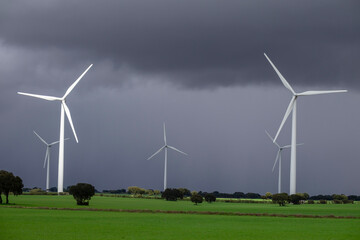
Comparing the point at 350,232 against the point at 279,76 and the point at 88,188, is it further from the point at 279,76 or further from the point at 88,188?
the point at 279,76

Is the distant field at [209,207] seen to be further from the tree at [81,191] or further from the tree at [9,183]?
the tree at [9,183]

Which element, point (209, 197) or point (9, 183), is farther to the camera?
point (209, 197)

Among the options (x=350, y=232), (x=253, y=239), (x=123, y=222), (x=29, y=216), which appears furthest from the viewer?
(x=29, y=216)

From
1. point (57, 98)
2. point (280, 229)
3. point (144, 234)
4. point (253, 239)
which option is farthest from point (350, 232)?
point (57, 98)

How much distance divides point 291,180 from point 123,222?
92068 millimetres

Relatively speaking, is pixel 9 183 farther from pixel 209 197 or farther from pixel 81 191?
pixel 209 197

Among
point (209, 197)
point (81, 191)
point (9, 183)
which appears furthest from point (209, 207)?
point (9, 183)

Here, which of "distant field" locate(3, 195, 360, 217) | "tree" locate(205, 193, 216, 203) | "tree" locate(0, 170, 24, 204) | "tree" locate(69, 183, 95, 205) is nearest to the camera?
"distant field" locate(3, 195, 360, 217)

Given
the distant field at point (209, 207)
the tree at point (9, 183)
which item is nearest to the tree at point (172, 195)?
the distant field at point (209, 207)

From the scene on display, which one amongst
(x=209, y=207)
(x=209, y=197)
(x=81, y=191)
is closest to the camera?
(x=81, y=191)

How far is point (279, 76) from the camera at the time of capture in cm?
15025

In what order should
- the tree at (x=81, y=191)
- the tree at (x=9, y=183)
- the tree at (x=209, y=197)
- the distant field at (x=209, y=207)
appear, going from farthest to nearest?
the tree at (x=209, y=197) → the tree at (x=81, y=191) → the tree at (x=9, y=183) → the distant field at (x=209, y=207)

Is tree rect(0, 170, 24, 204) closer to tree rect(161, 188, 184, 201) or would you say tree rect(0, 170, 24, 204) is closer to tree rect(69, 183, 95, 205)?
tree rect(69, 183, 95, 205)

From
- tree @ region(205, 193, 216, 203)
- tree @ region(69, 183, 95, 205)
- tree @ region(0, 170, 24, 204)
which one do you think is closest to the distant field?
tree @ region(69, 183, 95, 205)
